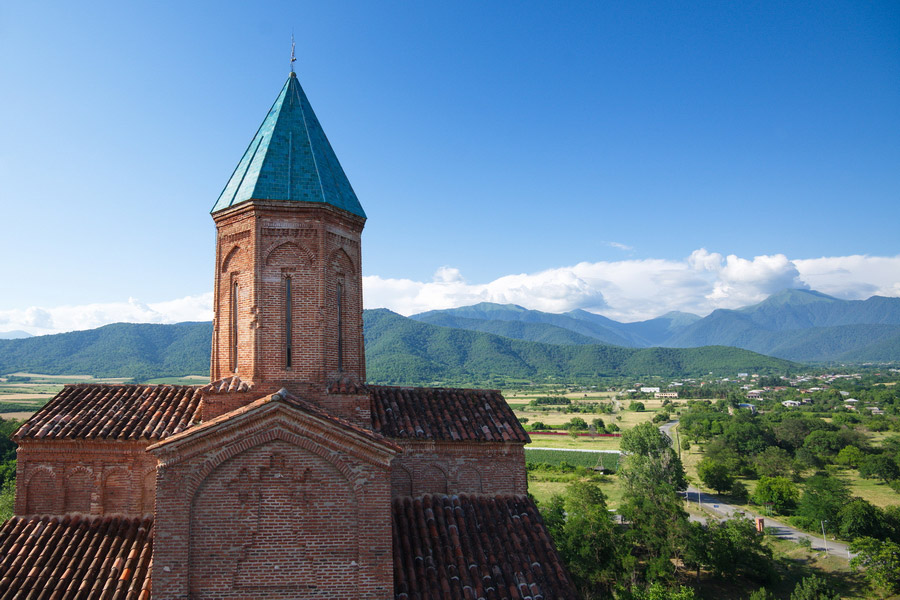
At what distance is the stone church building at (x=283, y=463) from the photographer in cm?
873

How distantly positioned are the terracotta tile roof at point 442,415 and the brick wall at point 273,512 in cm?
221

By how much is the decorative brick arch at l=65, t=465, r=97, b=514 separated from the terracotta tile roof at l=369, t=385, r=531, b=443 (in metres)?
6.12

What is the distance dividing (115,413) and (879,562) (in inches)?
1473

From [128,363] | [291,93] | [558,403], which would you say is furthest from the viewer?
[558,403]

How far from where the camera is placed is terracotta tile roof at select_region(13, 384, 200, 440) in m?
10.5

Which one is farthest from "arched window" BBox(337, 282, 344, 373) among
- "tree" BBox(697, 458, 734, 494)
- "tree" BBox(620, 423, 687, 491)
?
"tree" BBox(697, 458, 734, 494)

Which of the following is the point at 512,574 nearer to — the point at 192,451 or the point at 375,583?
the point at 375,583

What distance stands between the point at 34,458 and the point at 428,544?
8530 millimetres

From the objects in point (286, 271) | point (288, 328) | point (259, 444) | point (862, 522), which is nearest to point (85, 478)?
point (259, 444)

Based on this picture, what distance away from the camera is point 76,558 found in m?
9.60

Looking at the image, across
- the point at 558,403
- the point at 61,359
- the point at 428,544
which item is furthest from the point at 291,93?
the point at 61,359

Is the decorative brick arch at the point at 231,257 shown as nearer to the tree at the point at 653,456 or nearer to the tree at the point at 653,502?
the tree at the point at 653,502

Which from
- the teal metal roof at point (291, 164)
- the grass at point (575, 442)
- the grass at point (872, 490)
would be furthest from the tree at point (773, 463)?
the teal metal roof at point (291, 164)

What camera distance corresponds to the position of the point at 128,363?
403ft
